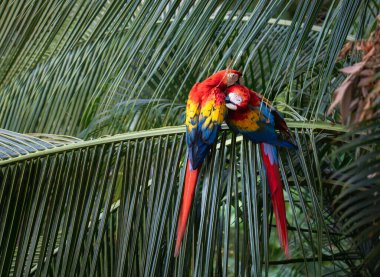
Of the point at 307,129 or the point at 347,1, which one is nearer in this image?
the point at 347,1

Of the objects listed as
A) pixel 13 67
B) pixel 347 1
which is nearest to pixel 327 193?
pixel 347 1

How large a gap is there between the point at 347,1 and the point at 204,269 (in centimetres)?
50

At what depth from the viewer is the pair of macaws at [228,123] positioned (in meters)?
1.13

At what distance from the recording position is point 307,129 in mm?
1237

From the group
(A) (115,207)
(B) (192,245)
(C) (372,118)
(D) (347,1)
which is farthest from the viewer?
(A) (115,207)

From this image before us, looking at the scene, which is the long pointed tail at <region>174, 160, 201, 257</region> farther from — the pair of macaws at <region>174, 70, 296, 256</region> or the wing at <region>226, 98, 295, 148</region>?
the wing at <region>226, 98, 295, 148</region>

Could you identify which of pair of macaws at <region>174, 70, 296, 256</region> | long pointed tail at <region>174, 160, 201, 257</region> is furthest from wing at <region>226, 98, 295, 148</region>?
long pointed tail at <region>174, 160, 201, 257</region>

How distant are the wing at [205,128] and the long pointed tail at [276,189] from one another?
99 mm

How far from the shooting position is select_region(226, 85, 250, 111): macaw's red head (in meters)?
1.14

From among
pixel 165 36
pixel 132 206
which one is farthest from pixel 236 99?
pixel 132 206

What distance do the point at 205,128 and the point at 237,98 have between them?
0.08 meters

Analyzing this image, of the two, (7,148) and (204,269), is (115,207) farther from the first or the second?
(204,269)

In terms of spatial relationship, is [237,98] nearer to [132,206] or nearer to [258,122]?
[258,122]

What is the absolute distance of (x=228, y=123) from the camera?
3.82ft
